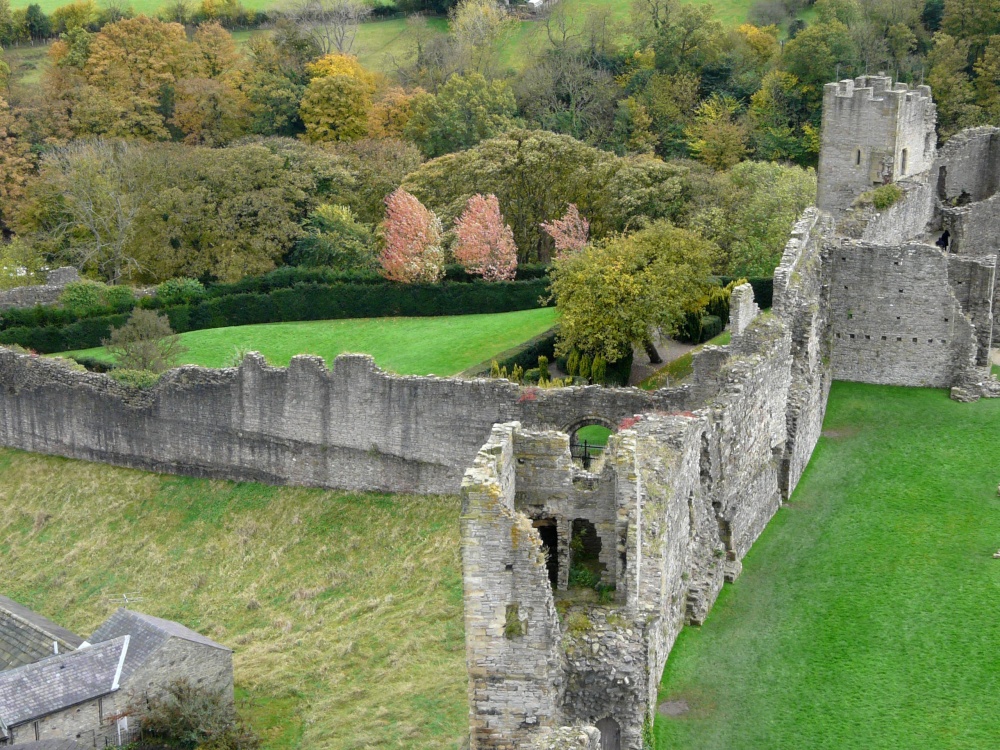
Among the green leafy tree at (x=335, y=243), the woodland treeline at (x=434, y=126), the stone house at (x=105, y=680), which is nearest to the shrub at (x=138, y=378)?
the stone house at (x=105, y=680)

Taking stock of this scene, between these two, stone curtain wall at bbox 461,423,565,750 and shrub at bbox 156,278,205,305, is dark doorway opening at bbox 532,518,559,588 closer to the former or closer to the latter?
stone curtain wall at bbox 461,423,565,750

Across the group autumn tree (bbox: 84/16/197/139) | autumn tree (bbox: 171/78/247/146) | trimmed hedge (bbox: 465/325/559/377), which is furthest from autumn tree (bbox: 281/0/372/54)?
trimmed hedge (bbox: 465/325/559/377)

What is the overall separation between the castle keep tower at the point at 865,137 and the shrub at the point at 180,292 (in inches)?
830

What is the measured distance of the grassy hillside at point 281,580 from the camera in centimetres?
2497

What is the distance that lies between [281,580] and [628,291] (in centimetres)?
1151

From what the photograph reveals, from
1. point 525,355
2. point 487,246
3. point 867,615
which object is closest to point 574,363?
point 525,355

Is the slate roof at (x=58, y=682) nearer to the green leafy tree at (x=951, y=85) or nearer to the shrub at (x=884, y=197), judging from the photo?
the shrub at (x=884, y=197)

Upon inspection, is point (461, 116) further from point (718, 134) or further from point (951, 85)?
point (951, 85)

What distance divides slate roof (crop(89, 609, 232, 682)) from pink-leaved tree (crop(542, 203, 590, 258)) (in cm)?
2436

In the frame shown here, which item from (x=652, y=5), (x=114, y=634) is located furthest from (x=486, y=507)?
(x=652, y=5)

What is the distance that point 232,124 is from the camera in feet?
229

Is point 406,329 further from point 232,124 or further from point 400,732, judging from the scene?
point 232,124

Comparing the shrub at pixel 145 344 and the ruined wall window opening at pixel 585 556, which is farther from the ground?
the ruined wall window opening at pixel 585 556

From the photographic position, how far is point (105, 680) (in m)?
24.1
